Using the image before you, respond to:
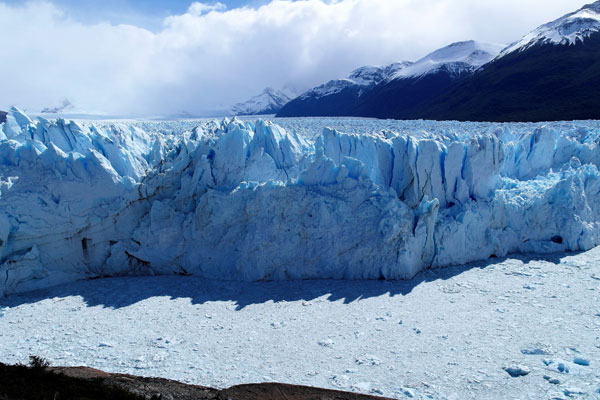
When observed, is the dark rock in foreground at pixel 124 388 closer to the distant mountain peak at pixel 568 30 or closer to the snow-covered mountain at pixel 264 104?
the distant mountain peak at pixel 568 30

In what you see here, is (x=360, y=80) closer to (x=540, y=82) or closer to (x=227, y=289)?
(x=540, y=82)

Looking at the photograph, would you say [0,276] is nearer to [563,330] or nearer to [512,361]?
[512,361]

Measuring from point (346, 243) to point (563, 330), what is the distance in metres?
4.37

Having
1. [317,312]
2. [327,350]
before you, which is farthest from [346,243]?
[327,350]

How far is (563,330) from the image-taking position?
730cm

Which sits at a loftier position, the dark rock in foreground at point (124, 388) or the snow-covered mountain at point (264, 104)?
the snow-covered mountain at point (264, 104)

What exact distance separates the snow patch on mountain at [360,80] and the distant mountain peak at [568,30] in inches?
667

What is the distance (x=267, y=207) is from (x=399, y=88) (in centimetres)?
4761

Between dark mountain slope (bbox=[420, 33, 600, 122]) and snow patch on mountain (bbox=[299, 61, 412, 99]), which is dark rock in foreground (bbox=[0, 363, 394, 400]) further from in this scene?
snow patch on mountain (bbox=[299, 61, 412, 99])

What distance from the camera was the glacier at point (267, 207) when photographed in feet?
32.4

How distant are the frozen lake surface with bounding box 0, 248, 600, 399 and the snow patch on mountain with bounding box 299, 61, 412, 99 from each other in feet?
Result: 157

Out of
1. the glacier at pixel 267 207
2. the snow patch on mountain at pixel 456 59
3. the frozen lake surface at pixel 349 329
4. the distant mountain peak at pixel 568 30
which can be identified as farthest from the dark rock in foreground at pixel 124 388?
the snow patch on mountain at pixel 456 59

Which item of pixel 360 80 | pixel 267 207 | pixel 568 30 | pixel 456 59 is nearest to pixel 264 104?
pixel 360 80

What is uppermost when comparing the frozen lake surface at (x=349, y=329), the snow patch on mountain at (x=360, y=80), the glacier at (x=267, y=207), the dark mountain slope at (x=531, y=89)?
the snow patch on mountain at (x=360, y=80)
